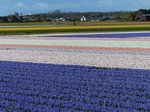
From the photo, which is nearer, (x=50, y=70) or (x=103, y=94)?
(x=103, y=94)

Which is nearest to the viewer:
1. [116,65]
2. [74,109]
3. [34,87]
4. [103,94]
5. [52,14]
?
[74,109]

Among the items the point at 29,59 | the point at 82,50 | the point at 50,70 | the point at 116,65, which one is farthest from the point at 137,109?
the point at 82,50

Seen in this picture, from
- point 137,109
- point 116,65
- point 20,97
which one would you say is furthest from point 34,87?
point 116,65

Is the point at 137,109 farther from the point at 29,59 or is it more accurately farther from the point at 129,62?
the point at 29,59

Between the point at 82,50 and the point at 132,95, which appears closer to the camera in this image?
the point at 132,95

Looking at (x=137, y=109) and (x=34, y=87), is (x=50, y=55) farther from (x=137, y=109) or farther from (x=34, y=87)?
(x=137, y=109)

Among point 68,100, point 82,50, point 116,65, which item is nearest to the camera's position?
point 68,100

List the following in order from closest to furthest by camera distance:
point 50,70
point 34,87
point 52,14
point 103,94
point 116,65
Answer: point 103,94 < point 34,87 < point 50,70 < point 116,65 < point 52,14

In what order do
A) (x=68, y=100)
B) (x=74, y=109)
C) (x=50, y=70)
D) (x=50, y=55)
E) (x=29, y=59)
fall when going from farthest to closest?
(x=50, y=55) < (x=29, y=59) < (x=50, y=70) < (x=68, y=100) < (x=74, y=109)
